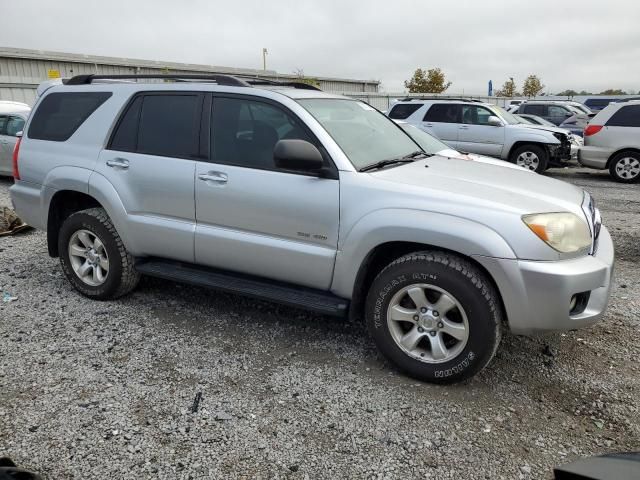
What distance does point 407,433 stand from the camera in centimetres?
272

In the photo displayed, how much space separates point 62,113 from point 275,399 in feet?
10.3

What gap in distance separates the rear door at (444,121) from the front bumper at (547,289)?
989 cm

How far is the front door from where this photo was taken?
3.33 m

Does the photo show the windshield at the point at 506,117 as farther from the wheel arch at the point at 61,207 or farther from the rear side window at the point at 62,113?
the wheel arch at the point at 61,207

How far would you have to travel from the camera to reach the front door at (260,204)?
131 inches

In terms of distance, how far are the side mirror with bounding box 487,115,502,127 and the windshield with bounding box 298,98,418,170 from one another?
8.37m

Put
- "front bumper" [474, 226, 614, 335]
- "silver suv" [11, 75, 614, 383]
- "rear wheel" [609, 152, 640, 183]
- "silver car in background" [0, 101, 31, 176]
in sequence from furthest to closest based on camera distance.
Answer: "rear wheel" [609, 152, 640, 183] → "silver car in background" [0, 101, 31, 176] → "silver suv" [11, 75, 614, 383] → "front bumper" [474, 226, 614, 335]

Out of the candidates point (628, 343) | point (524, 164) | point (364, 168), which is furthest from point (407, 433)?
point (524, 164)

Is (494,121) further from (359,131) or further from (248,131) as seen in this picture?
(248,131)

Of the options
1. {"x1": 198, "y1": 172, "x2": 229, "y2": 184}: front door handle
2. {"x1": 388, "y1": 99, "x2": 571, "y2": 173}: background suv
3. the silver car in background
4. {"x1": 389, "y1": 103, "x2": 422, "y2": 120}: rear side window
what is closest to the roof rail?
{"x1": 198, "y1": 172, "x2": 229, "y2": 184}: front door handle

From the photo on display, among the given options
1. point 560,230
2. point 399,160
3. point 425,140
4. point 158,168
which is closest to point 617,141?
point 425,140

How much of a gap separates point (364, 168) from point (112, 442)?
2.15 metres

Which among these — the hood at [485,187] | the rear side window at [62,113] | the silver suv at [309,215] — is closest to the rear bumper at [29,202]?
the silver suv at [309,215]

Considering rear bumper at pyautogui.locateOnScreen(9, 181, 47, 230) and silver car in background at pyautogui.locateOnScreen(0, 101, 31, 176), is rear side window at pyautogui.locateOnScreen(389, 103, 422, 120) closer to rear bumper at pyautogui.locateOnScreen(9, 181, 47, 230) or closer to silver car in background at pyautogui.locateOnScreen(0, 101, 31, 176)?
silver car in background at pyautogui.locateOnScreen(0, 101, 31, 176)
